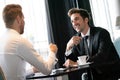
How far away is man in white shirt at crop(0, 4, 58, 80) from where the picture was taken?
2.03m

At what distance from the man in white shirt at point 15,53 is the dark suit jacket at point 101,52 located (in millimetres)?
474

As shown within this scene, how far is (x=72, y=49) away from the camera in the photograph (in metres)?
2.92

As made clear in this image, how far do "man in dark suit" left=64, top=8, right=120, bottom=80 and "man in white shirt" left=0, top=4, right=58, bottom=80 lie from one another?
47cm

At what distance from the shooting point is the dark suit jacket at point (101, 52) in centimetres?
236

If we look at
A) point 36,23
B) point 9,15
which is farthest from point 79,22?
point 36,23

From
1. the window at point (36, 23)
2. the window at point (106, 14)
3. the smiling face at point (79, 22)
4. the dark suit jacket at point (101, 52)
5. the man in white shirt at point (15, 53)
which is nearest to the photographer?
the man in white shirt at point (15, 53)

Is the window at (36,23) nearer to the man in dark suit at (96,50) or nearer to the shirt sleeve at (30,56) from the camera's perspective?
the man in dark suit at (96,50)

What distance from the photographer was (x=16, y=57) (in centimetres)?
203

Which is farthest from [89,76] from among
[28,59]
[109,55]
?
[28,59]

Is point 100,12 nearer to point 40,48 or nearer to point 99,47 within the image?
point 40,48

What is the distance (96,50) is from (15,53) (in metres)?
0.94

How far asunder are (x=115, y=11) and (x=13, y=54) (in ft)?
7.41

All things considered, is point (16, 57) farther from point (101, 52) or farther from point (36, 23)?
point (36, 23)

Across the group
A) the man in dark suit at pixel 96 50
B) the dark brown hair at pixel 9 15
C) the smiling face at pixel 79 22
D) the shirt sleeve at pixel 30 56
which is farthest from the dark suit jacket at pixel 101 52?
the dark brown hair at pixel 9 15
